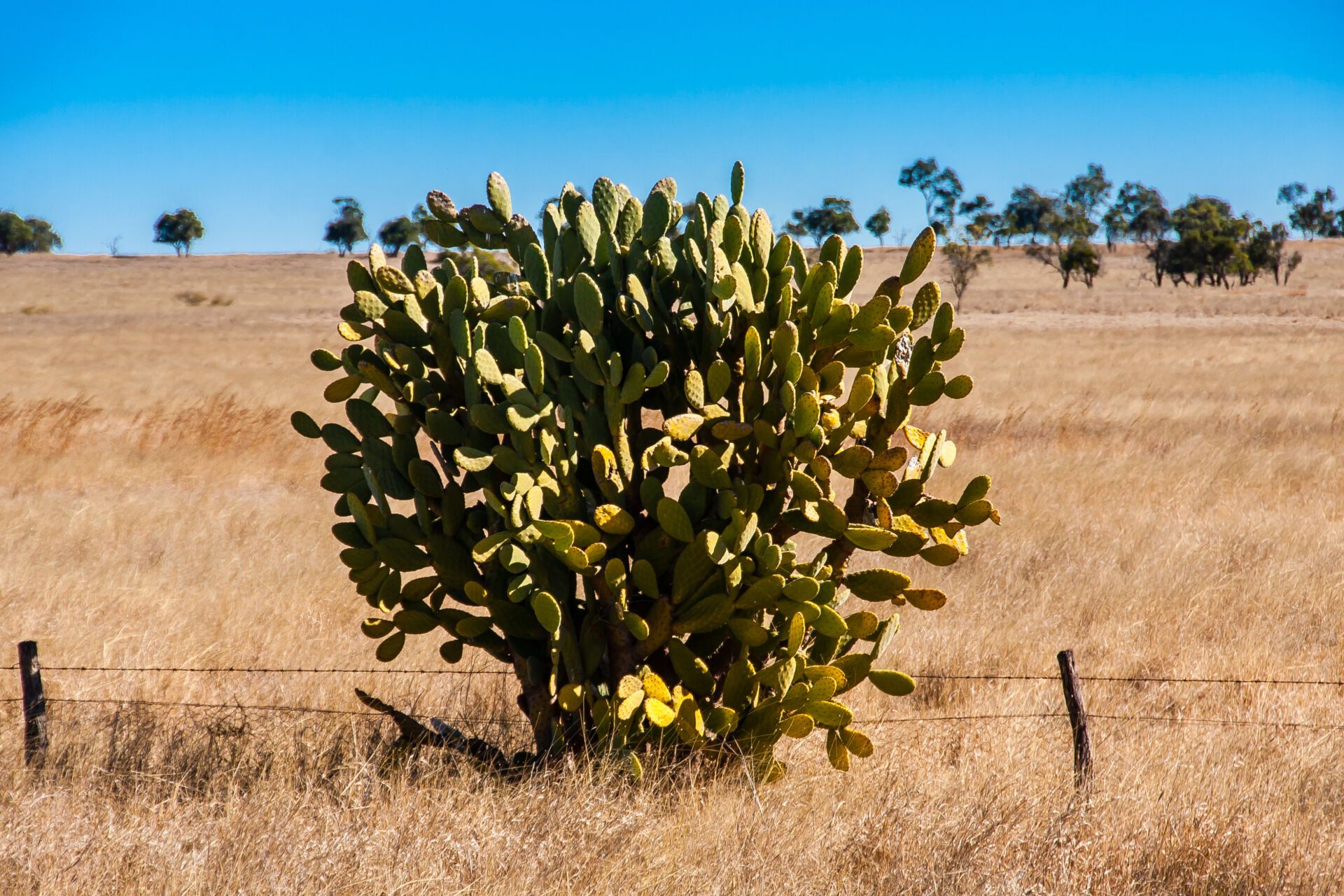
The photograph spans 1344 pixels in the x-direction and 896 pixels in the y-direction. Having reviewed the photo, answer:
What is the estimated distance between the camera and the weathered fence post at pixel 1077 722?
3.99 m

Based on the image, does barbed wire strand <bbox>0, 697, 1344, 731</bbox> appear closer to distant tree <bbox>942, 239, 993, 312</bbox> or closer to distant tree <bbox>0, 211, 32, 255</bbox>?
distant tree <bbox>942, 239, 993, 312</bbox>

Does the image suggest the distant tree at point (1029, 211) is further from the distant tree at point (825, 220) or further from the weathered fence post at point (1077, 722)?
the weathered fence post at point (1077, 722)

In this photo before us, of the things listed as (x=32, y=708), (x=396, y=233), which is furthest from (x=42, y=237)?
(x=32, y=708)

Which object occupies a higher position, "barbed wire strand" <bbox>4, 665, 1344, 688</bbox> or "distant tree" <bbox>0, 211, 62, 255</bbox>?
"distant tree" <bbox>0, 211, 62, 255</bbox>

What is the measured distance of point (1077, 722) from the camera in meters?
4.05

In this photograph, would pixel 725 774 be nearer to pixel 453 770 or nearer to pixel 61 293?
pixel 453 770

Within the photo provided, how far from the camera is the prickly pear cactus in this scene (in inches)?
136

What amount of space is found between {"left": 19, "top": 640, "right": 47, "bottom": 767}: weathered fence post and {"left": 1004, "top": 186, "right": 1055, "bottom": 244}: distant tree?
237 ft

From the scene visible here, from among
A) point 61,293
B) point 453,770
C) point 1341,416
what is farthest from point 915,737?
point 61,293

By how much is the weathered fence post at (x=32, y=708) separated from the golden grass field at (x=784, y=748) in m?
0.06

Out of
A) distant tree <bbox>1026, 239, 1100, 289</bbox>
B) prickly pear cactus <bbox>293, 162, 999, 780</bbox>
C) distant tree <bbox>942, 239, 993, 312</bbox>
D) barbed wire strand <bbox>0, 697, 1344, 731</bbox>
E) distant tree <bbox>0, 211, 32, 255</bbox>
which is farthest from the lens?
distant tree <bbox>0, 211, 32, 255</bbox>

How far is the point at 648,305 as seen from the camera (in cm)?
362

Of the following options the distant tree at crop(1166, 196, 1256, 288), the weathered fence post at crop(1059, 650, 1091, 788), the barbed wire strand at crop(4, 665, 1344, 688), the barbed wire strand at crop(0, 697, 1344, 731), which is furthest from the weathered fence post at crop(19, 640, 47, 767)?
the distant tree at crop(1166, 196, 1256, 288)

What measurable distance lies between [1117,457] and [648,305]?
8.99 m
